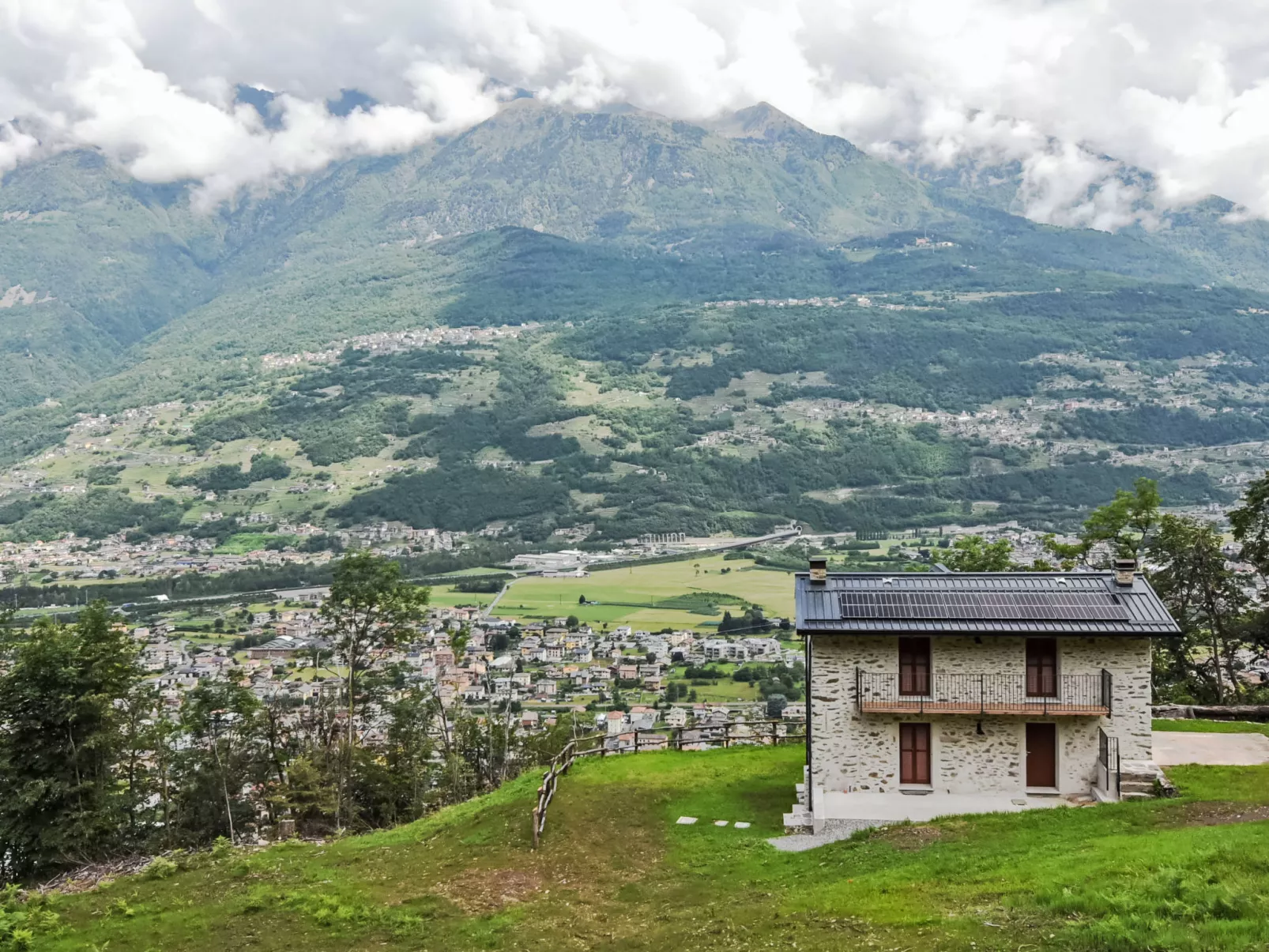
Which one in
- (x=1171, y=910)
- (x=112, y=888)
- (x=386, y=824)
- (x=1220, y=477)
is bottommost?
(x=386, y=824)

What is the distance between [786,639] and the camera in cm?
9238

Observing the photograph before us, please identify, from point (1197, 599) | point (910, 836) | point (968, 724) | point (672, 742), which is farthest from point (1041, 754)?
point (1197, 599)

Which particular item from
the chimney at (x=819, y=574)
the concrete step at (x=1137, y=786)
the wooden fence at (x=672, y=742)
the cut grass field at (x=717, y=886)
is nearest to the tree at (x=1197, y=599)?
the wooden fence at (x=672, y=742)

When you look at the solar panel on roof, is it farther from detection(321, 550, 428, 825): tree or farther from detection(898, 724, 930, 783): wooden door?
detection(321, 550, 428, 825): tree

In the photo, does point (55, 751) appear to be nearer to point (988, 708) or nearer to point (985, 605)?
point (988, 708)

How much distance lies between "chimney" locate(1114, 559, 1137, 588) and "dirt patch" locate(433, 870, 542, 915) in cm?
1573

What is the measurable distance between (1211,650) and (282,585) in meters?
109

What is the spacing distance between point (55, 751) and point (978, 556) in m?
35.9

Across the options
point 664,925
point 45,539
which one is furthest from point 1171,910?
point 45,539

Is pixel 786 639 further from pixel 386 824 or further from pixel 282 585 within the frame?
pixel 282 585

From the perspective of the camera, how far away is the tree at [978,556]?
44000 mm

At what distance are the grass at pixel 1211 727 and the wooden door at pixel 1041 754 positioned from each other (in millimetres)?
7102

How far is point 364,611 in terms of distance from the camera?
40.5 m

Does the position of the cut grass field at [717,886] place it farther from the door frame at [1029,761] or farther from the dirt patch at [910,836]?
the door frame at [1029,761]
